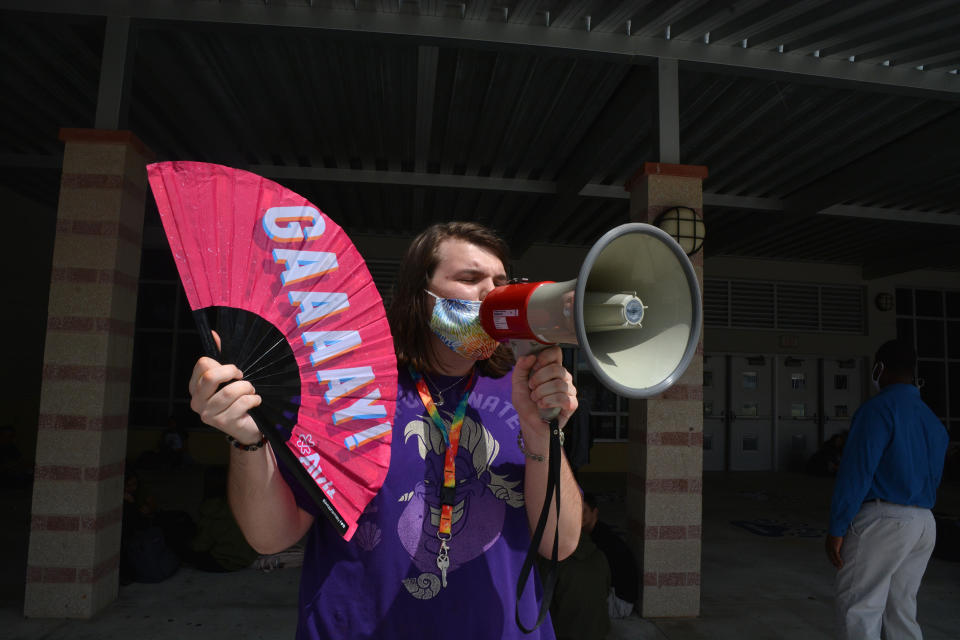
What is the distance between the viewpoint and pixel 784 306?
476 inches

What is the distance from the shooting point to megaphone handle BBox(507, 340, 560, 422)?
107cm

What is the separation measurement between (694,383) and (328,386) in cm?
379

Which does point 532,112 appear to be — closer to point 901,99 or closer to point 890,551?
point 901,99

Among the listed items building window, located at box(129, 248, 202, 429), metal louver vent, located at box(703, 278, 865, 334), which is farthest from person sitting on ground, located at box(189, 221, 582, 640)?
metal louver vent, located at box(703, 278, 865, 334)

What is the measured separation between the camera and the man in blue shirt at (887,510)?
2.95 m

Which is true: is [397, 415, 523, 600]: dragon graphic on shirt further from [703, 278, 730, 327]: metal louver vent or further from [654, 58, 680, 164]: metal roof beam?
[703, 278, 730, 327]: metal louver vent

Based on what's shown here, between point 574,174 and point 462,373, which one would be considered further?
point 574,174

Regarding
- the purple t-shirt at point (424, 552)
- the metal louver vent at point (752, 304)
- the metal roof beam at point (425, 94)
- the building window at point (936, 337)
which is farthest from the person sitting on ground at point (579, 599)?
the building window at point (936, 337)

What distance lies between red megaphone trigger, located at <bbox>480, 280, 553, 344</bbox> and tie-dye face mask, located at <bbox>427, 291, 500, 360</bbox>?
0.04 m

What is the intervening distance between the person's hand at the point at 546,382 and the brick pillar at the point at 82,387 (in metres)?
3.84

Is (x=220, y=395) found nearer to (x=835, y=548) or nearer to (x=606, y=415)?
Result: (x=835, y=548)

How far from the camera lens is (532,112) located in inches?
225

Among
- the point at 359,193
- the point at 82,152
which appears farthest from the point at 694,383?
the point at 359,193

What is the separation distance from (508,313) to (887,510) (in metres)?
2.88
